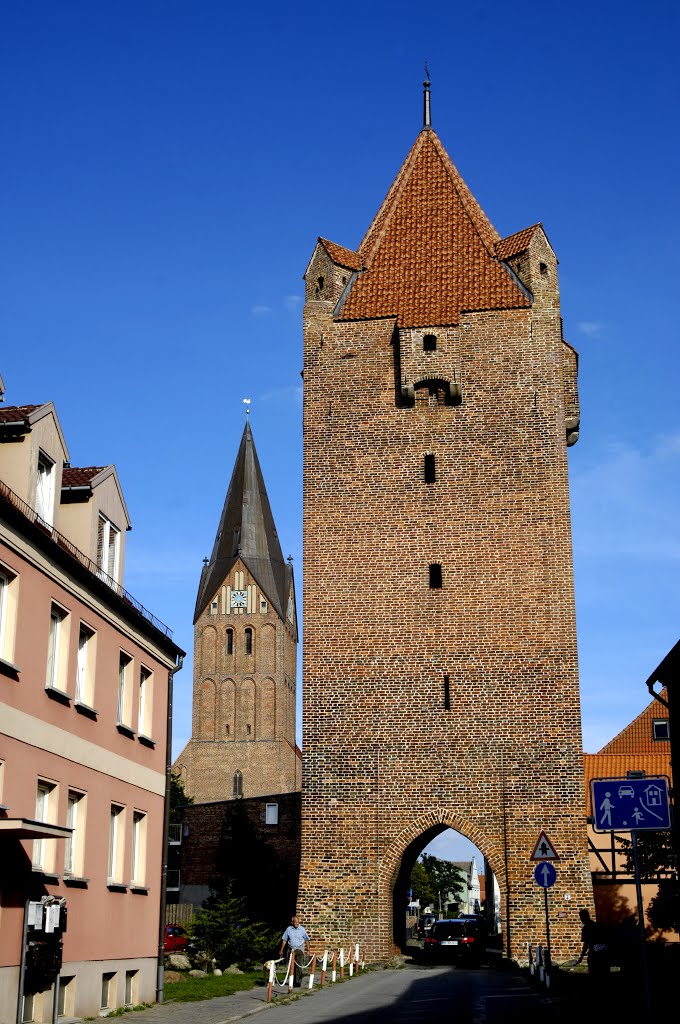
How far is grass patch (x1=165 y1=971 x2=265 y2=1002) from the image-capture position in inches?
688

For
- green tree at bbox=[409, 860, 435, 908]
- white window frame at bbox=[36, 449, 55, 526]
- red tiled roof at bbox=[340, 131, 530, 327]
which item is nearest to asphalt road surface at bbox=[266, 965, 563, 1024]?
white window frame at bbox=[36, 449, 55, 526]

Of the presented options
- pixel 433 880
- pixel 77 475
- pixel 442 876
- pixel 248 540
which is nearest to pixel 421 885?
pixel 433 880

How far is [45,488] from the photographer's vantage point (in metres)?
15.4

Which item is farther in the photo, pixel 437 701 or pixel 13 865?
pixel 437 701

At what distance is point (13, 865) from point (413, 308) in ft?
60.8

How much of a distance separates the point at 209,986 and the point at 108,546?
7.27m

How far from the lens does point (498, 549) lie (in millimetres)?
25875

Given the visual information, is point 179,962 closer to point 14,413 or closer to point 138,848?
point 138,848

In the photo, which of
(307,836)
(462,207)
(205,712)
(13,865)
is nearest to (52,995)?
(13,865)

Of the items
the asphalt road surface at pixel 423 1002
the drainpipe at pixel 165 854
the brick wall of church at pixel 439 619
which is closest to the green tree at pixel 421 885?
the brick wall of church at pixel 439 619

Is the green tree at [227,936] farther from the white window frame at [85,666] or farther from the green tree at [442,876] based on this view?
the green tree at [442,876]

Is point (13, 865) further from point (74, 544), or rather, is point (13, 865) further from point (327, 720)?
point (327, 720)

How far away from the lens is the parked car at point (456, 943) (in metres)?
26.8

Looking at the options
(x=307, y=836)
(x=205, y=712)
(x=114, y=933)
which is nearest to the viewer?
(x=114, y=933)
